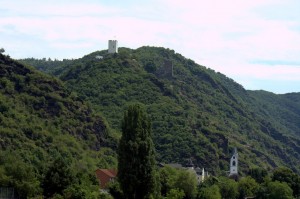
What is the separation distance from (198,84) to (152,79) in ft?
81.3

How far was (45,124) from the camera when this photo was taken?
379ft

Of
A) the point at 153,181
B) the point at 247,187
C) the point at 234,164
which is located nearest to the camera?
the point at 153,181

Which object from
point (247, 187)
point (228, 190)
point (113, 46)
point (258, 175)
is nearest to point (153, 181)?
point (228, 190)

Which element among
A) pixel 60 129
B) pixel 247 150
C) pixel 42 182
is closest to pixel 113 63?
pixel 247 150

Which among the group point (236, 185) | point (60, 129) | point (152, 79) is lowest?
point (236, 185)

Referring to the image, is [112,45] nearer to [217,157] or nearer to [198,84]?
[198,84]

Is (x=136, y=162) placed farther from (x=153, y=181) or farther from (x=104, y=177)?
(x=104, y=177)

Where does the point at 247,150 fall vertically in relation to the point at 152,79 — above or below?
below

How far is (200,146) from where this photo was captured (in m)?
146

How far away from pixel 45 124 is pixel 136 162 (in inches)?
1993

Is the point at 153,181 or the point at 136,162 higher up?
the point at 136,162

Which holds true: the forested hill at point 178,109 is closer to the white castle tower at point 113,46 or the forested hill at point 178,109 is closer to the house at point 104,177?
the white castle tower at point 113,46

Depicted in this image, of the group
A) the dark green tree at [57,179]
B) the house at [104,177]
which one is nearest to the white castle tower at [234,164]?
the house at [104,177]

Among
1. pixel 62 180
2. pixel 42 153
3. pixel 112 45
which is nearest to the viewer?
pixel 62 180
